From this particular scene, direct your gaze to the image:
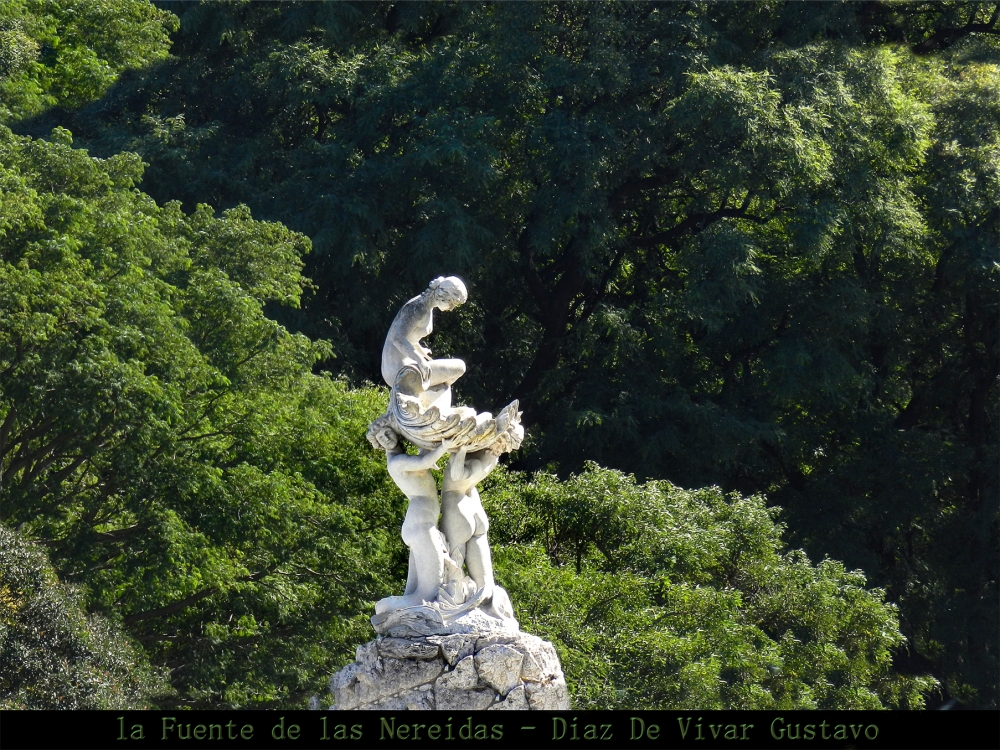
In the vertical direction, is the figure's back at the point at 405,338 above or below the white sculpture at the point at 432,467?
above

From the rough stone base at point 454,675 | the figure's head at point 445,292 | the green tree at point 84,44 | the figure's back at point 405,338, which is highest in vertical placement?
the green tree at point 84,44

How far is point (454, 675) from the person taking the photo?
1243 cm

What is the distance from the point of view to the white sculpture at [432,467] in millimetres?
12734

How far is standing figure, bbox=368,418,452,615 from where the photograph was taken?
12.8 m

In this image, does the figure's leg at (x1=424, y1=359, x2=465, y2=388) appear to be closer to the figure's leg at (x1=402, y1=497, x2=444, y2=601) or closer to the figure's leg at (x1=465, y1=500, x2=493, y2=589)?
the figure's leg at (x1=402, y1=497, x2=444, y2=601)

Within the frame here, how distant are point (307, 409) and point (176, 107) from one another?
8885 millimetres

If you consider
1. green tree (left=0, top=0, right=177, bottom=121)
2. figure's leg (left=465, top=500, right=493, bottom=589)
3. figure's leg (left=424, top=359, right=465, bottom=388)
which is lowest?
figure's leg (left=465, top=500, right=493, bottom=589)

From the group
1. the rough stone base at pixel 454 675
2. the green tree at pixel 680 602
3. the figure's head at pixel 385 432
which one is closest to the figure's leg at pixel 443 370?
the figure's head at pixel 385 432

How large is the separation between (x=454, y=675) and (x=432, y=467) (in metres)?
1.43

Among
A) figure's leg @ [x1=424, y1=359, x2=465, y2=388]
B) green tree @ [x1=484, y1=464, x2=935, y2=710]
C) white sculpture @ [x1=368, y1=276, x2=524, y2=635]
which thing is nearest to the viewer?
white sculpture @ [x1=368, y1=276, x2=524, y2=635]

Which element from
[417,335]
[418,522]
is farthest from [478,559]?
[417,335]

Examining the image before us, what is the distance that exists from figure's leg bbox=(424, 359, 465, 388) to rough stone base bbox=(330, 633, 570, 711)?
176 cm

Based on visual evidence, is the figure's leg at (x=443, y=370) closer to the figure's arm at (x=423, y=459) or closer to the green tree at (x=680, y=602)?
the figure's arm at (x=423, y=459)

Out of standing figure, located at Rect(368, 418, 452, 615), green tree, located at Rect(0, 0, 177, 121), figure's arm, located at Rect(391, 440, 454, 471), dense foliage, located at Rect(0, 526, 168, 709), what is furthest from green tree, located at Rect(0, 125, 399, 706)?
figure's arm, located at Rect(391, 440, 454, 471)
